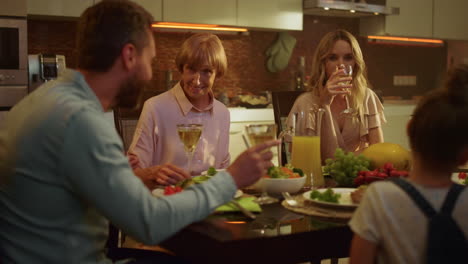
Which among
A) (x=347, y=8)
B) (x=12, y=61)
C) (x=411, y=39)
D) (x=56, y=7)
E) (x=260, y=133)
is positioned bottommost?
(x=260, y=133)

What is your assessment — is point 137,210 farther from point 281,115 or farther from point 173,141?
point 281,115

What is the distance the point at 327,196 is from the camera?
5.14ft

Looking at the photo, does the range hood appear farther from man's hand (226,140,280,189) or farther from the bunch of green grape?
man's hand (226,140,280,189)

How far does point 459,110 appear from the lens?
3.78 ft

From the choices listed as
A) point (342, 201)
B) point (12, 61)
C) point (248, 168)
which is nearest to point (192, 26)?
point (12, 61)

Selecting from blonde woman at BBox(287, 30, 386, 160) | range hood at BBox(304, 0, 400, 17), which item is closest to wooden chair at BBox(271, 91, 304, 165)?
blonde woman at BBox(287, 30, 386, 160)

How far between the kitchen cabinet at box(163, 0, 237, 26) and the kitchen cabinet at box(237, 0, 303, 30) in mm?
86

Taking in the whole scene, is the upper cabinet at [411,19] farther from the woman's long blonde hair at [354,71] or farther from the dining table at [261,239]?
the dining table at [261,239]

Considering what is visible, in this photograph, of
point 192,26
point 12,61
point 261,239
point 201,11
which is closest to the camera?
point 261,239

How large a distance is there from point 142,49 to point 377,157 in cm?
99

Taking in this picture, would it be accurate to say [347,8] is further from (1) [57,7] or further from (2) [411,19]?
(1) [57,7]

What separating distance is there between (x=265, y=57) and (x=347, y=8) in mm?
869

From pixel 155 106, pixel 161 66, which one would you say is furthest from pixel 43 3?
pixel 155 106

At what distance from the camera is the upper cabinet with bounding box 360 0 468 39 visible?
18.1ft
